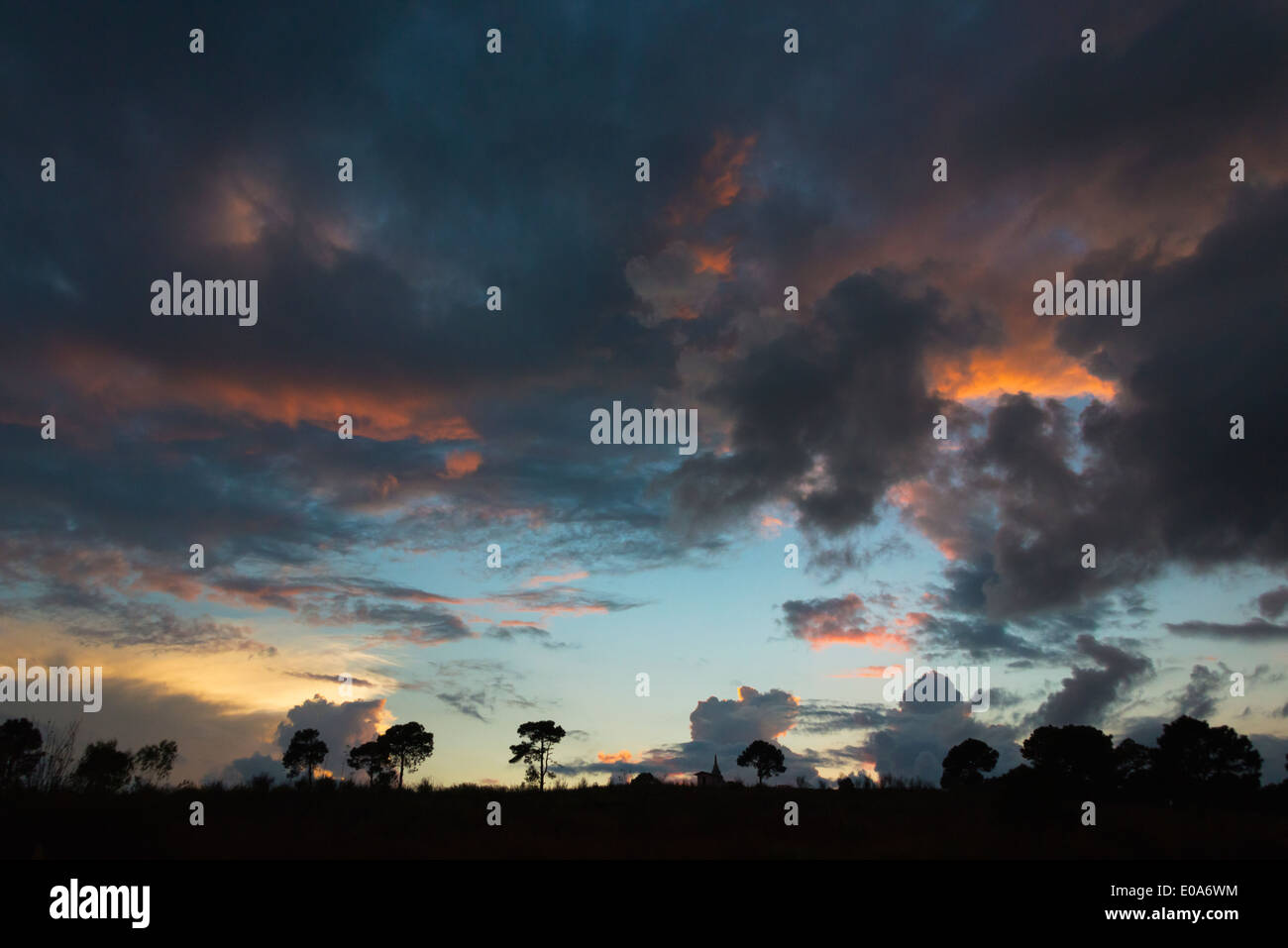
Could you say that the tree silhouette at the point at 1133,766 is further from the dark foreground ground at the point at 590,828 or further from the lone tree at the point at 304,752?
the lone tree at the point at 304,752

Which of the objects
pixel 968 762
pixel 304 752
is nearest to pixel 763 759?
pixel 968 762

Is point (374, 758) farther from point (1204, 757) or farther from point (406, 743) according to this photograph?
point (1204, 757)

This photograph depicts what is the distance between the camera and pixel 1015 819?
92.4 feet

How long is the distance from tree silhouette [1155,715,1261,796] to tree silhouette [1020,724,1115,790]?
165 inches

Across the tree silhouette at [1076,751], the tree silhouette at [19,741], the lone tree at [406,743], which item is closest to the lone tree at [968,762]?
the tree silhouette at [1076,751]

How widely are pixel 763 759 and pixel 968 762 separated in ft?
73.1

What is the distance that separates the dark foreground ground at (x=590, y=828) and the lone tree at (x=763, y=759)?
5475cm

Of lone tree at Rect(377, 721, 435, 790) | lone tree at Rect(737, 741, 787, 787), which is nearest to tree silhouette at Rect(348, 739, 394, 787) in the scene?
lone tree at Rect(377, 721, 435, 790)

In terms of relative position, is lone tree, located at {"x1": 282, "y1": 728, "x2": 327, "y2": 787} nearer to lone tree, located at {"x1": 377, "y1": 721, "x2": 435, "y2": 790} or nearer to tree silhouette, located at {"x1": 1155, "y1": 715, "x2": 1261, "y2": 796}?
lone tree, located at {"x1": 377, "y1": 721, "x2": 435, "y2": 790}

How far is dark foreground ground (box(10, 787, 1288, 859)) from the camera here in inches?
802

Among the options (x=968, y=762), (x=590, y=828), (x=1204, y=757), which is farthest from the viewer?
(x=968, y=762)

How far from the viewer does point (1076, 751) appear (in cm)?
6331
